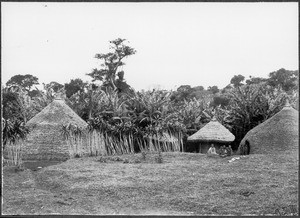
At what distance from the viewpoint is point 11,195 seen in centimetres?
964

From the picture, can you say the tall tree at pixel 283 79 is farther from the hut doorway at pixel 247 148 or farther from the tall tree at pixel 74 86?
the hut doorway at pixel 247 148

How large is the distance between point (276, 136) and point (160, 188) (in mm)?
8906

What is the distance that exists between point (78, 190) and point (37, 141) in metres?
8.33

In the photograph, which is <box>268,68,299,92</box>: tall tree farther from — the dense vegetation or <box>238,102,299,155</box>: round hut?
<box>238,102,299,155</box>: round hut

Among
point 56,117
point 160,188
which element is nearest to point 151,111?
point 56,117

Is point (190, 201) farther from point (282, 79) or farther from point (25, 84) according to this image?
point (282, 79)

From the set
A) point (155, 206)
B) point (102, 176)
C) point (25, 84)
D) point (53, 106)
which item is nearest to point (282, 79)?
point (25, 84)

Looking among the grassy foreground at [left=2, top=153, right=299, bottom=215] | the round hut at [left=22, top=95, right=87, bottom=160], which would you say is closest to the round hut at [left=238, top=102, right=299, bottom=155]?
the grassy foreground at [left=2, top=153, right=299, bottom=215]

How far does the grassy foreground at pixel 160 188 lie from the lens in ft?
27.9

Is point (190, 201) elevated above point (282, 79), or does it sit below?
below

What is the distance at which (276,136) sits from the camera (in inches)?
701

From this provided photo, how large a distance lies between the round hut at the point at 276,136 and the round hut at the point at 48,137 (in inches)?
295

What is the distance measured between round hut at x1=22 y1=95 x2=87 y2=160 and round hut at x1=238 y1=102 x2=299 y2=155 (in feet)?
24.6

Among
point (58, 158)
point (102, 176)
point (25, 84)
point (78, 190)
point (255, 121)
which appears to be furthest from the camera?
point (25, 84)
